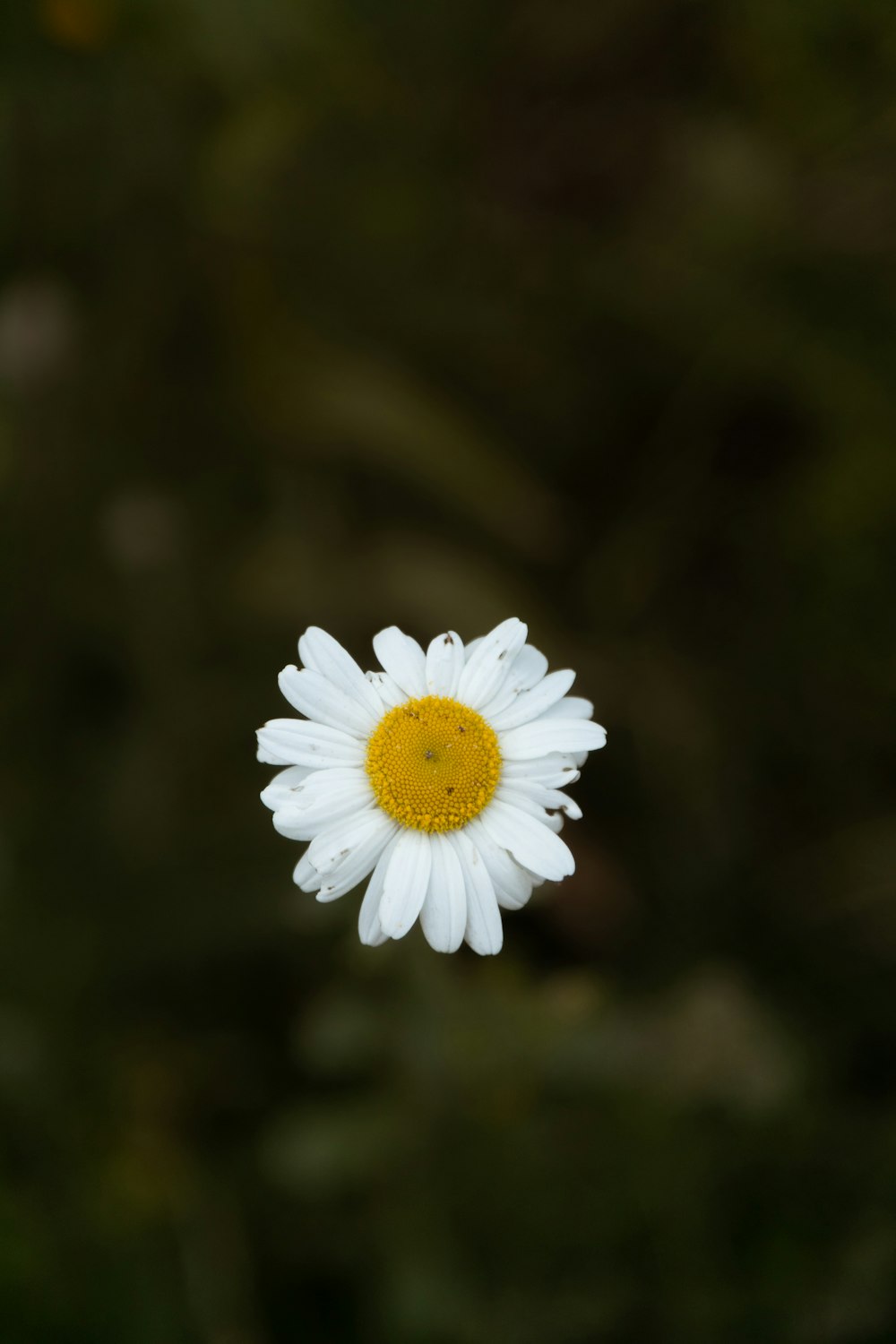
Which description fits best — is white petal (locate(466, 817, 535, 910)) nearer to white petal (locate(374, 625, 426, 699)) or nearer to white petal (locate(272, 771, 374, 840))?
white petal (locate(272, 771, 374, 840))

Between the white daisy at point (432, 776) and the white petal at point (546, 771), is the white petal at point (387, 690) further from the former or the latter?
the white petal at point (546, 771)

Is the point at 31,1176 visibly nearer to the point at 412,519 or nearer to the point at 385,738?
the point at 385,738

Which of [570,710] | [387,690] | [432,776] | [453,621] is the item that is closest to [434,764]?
[432,776]

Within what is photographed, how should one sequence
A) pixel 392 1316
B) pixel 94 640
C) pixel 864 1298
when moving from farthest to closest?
pixel 94 640
pixel 392 1316
pixel 864 1298

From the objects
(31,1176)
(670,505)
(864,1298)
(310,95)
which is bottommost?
(31,1176)

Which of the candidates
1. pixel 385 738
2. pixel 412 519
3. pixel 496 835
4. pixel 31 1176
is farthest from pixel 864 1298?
pixel 412 519

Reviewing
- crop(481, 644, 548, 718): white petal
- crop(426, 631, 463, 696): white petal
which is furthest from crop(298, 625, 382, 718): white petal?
crop(481, 644, 548, 718): white petal

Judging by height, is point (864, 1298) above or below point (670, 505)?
below

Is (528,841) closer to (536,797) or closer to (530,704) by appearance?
(536,797)
